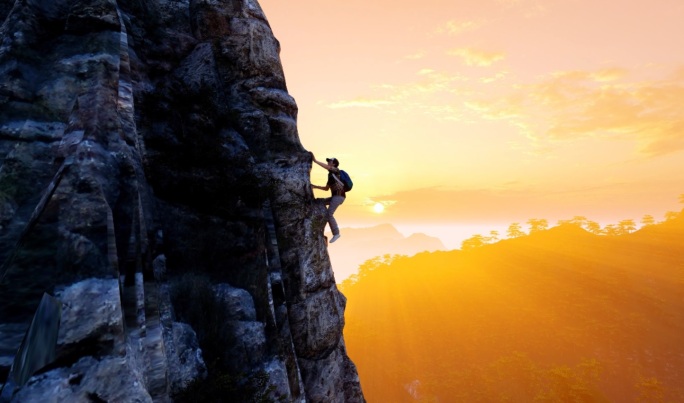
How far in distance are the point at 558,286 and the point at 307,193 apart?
325 ft

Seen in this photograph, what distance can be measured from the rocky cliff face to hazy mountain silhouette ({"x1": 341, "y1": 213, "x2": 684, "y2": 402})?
5824 cm

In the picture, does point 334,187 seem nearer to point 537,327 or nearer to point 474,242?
point 537,327

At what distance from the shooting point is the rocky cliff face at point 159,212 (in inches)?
203

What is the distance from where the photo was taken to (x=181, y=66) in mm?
13250

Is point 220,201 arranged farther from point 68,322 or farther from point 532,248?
point 532,248

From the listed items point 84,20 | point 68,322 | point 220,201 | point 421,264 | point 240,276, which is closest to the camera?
point 68,322

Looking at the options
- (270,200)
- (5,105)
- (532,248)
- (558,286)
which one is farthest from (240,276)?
(532,248)

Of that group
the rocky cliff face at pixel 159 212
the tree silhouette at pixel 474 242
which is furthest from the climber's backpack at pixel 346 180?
the tree silhouette at pixel 474 242

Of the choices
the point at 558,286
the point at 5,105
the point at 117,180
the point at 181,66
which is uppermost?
the point at 181,66

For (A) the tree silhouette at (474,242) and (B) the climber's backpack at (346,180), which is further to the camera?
(A) the tree silhouette at (474,242)

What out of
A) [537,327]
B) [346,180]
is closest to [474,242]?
[537,327]

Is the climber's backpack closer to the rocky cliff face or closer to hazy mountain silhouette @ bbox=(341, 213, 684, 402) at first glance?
the rocky cliff face

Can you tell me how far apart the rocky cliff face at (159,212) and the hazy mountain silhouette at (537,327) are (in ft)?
191

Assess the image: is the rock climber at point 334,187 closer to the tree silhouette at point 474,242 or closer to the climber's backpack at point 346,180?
the climber's backpack at point 346,180
